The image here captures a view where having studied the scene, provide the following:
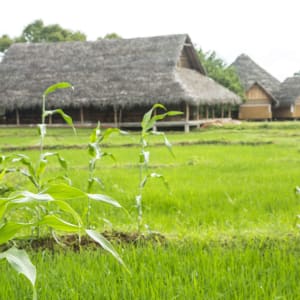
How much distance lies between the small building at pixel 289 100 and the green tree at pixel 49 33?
13832mm

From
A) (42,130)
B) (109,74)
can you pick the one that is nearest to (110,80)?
(109,74)

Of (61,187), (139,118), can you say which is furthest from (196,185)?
(139,118)

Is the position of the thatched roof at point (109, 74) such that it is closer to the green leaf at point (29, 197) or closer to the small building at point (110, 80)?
the small building at point (110, 80)

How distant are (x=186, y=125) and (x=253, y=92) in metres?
10.4

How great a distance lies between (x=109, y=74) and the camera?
19.7m

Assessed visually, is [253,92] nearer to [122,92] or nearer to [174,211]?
[122,92]

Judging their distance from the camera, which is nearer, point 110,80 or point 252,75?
point 110,80

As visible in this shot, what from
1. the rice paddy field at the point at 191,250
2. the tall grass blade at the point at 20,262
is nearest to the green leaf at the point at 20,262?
the tall grass blade at the point at 20,262

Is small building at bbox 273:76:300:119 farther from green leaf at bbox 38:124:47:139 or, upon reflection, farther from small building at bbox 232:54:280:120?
Answer: green leaf at bbox 38:124:47:139

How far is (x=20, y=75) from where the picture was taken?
68.8ft

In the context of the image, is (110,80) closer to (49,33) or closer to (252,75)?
(252,75)

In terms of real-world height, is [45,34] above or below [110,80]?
above

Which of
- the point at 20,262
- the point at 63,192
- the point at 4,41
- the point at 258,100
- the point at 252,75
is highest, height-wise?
the point at 4,41

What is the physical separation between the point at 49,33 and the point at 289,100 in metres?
16.1
